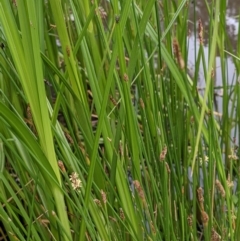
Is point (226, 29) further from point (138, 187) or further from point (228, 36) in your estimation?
point (138, 187)

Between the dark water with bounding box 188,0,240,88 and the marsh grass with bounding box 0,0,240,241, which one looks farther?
the dark water with bounding box 188,0,240,88

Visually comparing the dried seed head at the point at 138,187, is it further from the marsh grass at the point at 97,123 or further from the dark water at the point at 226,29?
the dark water at the point at 226,29

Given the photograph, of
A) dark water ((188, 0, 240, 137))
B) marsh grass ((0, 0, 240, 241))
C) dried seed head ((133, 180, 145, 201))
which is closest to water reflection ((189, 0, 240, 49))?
dark water ((188, 0, 240, 137))

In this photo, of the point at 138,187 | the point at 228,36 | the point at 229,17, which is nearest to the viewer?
the point at 138,187

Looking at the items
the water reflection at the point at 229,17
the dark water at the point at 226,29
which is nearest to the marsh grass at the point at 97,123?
the dark water at the point at 226,29

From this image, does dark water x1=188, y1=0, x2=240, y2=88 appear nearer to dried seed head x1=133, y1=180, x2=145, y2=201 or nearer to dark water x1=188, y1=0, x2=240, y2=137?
dark water x1=188, y1=0, x2=240, y2=137

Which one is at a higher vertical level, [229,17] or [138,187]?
[138,187]

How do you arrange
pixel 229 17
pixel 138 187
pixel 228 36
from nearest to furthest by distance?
pixel 138 187, pixel 228 36, pixel 229 17

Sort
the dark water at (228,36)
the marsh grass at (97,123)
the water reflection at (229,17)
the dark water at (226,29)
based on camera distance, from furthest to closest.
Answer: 1. the water reflection at (229,17)
2. the dark water at (226,29)
3. the dark water at (228,36)
4. the marsh grass at (97,123)

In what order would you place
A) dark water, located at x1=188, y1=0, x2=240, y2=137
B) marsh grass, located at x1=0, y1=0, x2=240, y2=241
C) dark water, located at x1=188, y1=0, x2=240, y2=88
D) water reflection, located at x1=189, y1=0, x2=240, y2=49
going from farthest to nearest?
water reflection, located at x1=189, y1=0, x2=240, y2=49, dark water, located at x1=188, y1=0, x2=240, y2=88, dark water, located at x1=188, y1=0, x2=240, y2=137, marsh grass, located at x1=0, y1=0, x2=240, y2=241

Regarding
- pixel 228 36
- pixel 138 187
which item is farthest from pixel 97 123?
pixel 228 36

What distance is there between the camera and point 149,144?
0.75 m

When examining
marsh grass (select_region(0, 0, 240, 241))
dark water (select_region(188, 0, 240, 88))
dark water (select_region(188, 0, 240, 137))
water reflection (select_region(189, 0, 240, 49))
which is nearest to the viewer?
marsh grass (select_region(0, 0, 240, 241))

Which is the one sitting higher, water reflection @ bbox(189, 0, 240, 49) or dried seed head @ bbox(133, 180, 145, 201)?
dried seed head @ bbox(133, 180, 145, 201)
